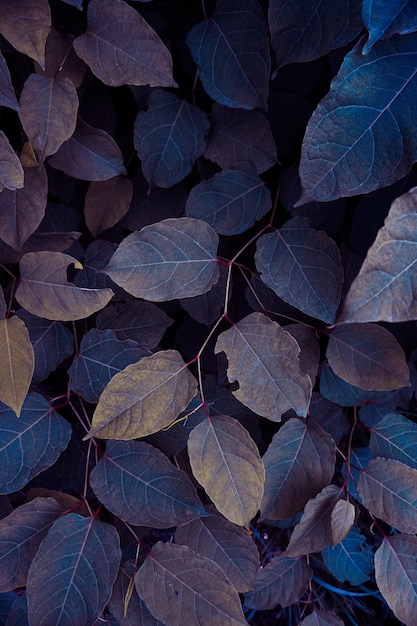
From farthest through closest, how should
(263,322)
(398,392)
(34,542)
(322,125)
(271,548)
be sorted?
(271,548) → (398,392) → (34,542) → (263,322) → (322,125)

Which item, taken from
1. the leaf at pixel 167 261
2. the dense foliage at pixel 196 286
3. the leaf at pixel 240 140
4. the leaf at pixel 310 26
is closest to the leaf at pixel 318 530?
the dense foliage at pixel 196 286

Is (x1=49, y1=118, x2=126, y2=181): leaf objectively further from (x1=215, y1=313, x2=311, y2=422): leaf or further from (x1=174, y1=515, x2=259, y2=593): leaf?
(x1=174, y1=515, x2=259, y2=593): leaf

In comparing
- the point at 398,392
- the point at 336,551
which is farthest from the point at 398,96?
the point at 336,551

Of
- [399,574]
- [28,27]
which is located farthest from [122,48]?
[399,574]

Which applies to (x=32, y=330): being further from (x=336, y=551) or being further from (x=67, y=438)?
(x=336, y=551)

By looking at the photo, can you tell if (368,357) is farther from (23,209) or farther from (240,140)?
(23,209)

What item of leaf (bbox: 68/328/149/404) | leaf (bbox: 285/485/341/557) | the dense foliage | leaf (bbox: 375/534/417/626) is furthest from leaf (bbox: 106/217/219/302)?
leaf (bbox: 375/534/417/626)
